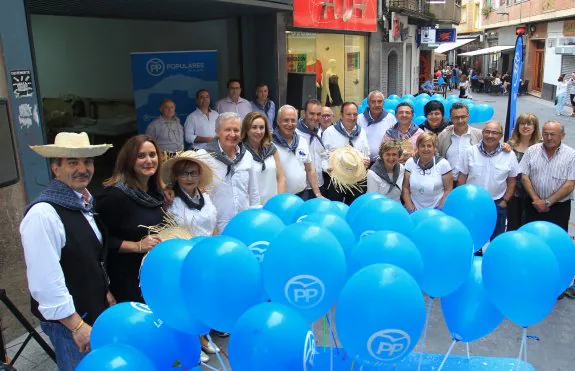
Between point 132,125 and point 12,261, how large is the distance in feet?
18.6

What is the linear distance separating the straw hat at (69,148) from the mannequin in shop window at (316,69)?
8049 millimetres

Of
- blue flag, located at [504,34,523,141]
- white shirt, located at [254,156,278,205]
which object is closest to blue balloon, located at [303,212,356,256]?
white shirt, located at [254,156,278,205]

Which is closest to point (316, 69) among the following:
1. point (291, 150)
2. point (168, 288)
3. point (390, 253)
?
point (291, 150)

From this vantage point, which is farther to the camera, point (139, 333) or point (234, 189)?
point (234, 189)

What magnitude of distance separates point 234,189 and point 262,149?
47 centimetres

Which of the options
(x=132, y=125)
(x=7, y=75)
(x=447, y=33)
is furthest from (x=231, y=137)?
(x=447, y=33)

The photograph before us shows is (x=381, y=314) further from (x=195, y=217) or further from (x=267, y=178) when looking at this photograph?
(x=267, y=178)

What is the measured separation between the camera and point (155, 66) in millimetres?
7898

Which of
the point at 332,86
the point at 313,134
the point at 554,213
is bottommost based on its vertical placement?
the point at 554,213

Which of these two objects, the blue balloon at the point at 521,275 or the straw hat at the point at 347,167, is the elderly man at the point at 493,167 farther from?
the blue balloon at the point at 521,275

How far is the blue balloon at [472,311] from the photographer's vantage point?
2.37 meters

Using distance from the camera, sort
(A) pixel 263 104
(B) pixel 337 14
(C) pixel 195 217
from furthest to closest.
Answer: (B) pixel 337 14 < (A) pixel 263 104 < (C) pixel 195 217

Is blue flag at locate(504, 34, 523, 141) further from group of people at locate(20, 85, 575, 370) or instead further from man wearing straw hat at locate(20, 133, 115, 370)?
man wearing straw hat at locate(20, 133, 115, 370)

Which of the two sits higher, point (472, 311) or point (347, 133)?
point (347, 133)
